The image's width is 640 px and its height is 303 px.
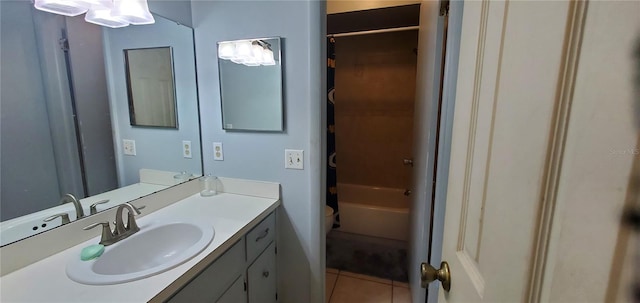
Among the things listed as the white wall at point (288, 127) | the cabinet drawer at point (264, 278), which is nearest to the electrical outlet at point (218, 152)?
the white wall at point (288, 127)

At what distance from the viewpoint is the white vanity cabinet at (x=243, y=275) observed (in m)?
0.95

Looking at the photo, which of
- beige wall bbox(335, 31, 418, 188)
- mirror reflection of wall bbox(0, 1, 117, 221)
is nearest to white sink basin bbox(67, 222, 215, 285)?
mirror reflection of wall bbox(0, 1, 117, 221)

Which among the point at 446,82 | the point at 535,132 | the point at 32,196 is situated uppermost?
the point at 446,82

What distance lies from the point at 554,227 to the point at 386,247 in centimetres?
235

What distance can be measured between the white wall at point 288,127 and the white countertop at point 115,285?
1.01ft

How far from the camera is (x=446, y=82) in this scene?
41.4 inches

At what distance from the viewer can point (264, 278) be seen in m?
1.42

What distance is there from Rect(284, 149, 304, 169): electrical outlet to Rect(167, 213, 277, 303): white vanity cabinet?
31 centimetres

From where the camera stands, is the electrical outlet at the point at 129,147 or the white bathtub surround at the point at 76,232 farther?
the electrical outlet at the point at 129,147

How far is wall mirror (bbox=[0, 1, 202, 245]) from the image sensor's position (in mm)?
907

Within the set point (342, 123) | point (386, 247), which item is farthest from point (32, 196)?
point (342, 123)

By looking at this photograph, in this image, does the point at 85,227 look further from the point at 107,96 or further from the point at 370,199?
the point at 370,199

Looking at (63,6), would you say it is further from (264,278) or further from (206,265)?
(264,278)

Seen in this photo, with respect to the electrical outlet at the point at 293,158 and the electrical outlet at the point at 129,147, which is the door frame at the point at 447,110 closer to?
the electrical outlet at the point at 293,158
